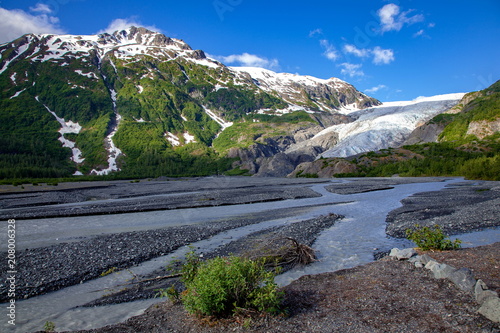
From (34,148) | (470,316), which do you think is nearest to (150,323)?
(470,316)

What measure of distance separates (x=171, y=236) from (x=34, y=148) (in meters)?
188

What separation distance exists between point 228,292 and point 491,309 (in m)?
6.31

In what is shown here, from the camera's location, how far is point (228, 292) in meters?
7.74

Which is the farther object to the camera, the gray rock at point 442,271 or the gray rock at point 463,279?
the gray rock at point 442,271

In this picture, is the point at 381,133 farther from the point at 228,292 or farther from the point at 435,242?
the point at 228,292

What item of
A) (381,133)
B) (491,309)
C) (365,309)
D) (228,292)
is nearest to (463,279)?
(491,309)

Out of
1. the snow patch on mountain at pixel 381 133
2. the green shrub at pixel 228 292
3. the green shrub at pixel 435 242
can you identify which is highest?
the snow patch on mountain at pixel 381 133

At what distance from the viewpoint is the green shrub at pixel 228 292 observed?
746cm

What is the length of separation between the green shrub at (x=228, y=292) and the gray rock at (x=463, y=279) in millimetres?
5548

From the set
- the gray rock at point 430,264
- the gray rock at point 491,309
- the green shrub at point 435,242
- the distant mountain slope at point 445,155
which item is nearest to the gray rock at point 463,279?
the gray rock at point 430,264

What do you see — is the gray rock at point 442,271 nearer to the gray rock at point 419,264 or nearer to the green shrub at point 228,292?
the gray rock at point 419,264

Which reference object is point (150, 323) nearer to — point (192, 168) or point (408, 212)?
point (408, 212)

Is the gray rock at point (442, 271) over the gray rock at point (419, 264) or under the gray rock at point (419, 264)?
over

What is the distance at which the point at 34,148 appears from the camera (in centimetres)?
16700
